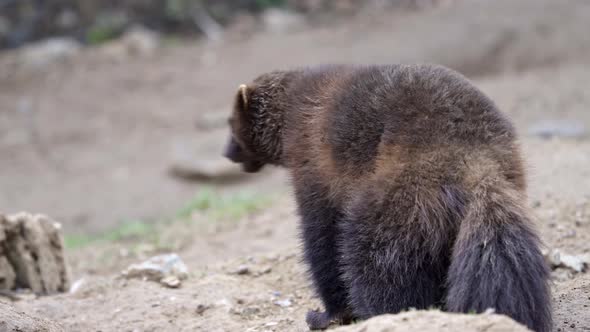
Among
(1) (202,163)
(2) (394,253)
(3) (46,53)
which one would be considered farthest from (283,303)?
(3) (46,53)

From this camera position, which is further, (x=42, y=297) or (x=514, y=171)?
(x=42, y=297)

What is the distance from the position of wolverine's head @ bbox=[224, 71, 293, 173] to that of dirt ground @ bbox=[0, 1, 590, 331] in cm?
104

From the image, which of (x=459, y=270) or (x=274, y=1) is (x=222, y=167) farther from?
(x=459, y=270)

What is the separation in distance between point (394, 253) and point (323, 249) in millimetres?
761

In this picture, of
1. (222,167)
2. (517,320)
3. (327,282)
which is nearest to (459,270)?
(517,320)

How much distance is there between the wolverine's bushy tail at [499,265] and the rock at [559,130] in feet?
22.2

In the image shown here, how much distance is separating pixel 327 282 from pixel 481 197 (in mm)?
1252

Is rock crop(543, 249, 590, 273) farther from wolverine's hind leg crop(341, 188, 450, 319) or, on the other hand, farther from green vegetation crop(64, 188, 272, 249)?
green vegetation crop(64, 188, 272, 249)

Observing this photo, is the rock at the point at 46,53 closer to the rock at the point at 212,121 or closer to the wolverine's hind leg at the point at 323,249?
the rock at the point at 212,121

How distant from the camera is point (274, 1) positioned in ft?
59.8

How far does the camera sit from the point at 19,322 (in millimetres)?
4074

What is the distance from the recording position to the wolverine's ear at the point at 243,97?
17.2 ft

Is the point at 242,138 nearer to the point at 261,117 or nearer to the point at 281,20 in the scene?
the point at 261,117

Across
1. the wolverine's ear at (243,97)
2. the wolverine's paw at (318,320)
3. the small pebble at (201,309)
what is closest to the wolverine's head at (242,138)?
the wolverine's ear at (243,97)
